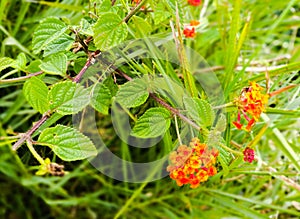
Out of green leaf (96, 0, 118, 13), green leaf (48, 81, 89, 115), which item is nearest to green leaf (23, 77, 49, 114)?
green leaf (48, 81, 89, 115)

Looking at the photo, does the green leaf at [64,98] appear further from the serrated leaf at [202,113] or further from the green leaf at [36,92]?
the serrated leaf at [202,113]

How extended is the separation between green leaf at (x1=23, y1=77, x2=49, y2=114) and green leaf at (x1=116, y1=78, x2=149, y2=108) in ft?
0.30

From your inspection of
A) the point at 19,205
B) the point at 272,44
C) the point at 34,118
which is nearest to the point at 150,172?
the point at 34,118

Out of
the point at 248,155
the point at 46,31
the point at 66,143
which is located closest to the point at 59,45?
the point at 46,31

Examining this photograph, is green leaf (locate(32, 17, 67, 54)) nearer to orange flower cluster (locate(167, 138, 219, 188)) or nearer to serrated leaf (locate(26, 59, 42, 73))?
serrated leaf (locate(26, 59, 42, 73))

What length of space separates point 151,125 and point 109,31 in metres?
0.12

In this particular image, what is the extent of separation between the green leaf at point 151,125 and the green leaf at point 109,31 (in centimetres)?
9

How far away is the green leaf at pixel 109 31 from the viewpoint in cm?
47

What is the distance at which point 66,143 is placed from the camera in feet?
1.48

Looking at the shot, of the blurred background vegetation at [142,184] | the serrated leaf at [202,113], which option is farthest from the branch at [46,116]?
the blurred background vegetation at [142,184]

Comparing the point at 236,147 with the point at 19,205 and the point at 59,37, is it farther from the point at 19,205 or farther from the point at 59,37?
the point at 19,205

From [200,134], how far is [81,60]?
0.59 ft

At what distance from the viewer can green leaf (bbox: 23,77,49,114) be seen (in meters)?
0.46

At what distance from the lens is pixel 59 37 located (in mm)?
508
